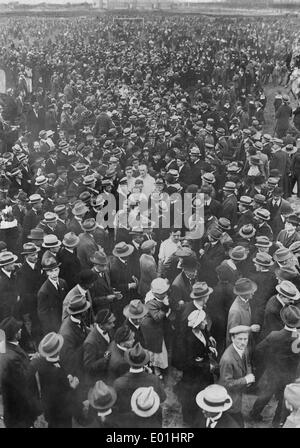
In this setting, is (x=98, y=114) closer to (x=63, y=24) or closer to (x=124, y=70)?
(x=124, y=70)

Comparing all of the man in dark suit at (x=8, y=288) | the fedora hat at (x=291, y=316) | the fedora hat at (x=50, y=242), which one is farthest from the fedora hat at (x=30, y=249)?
the fedora hat at (x=291, y=316)

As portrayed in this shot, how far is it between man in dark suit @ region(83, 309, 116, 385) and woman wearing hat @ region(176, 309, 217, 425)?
680 mm

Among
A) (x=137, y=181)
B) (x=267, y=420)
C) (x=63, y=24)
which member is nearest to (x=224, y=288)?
(x=267, y=420)

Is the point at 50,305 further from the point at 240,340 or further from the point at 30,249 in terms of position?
the point at 240,340

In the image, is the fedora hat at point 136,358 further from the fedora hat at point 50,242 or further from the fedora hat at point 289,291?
the fedora hat at point 50,242

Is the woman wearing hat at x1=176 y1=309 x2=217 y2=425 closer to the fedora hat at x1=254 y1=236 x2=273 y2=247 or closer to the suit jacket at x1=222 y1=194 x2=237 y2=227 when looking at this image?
the fedora hat at x1=254 y1=236 x2=273 y2=247

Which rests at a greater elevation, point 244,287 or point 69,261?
point 244,287

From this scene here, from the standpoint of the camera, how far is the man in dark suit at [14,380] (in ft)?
11.6

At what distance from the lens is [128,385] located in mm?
3326

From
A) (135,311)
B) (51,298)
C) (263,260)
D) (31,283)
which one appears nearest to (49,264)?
(51,298)

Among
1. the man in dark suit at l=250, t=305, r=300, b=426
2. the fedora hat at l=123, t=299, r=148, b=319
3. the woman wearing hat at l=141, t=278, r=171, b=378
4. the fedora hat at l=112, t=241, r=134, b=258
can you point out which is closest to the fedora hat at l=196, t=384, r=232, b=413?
the man in dark suit at l=250, t=305, r=300, b=426

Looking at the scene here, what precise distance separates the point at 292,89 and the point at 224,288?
14.6 metres

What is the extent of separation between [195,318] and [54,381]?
1.27 metres

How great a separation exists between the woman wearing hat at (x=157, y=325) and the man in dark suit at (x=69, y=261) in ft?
3.79
